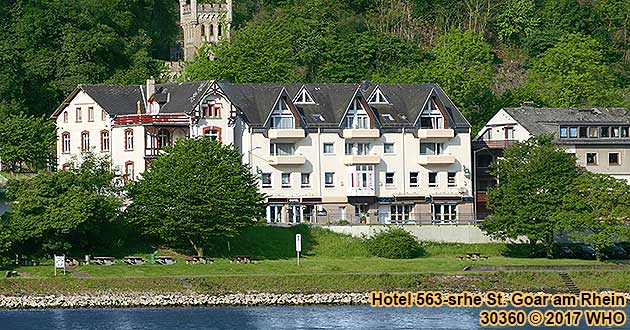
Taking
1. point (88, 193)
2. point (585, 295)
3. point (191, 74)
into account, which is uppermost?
point (191, 74)

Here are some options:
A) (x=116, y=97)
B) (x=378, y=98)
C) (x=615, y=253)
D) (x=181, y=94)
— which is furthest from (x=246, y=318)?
(x=116, y=97)

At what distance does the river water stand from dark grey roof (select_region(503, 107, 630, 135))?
3256 cm

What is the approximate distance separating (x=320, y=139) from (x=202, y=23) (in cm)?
4511

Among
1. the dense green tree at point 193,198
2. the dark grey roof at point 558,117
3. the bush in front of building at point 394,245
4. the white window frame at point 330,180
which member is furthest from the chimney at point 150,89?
the dark grey roof at point 558,117

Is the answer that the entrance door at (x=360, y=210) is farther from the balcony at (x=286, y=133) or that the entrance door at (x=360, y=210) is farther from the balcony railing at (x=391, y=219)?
the balcony at (x=286, y=133)

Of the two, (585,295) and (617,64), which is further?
(617,64)

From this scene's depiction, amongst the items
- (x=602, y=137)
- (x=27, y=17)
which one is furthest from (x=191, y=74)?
(x=602, y=137)

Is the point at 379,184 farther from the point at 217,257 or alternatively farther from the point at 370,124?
the point at 217,257

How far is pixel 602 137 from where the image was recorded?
117 m

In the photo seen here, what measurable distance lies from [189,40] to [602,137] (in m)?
48.8

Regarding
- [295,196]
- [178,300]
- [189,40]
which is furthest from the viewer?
[189,40]

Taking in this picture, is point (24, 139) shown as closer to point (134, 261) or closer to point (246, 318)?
point (134, 261)

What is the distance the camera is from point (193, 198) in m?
96.3

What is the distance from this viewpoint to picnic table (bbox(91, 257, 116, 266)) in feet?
301
